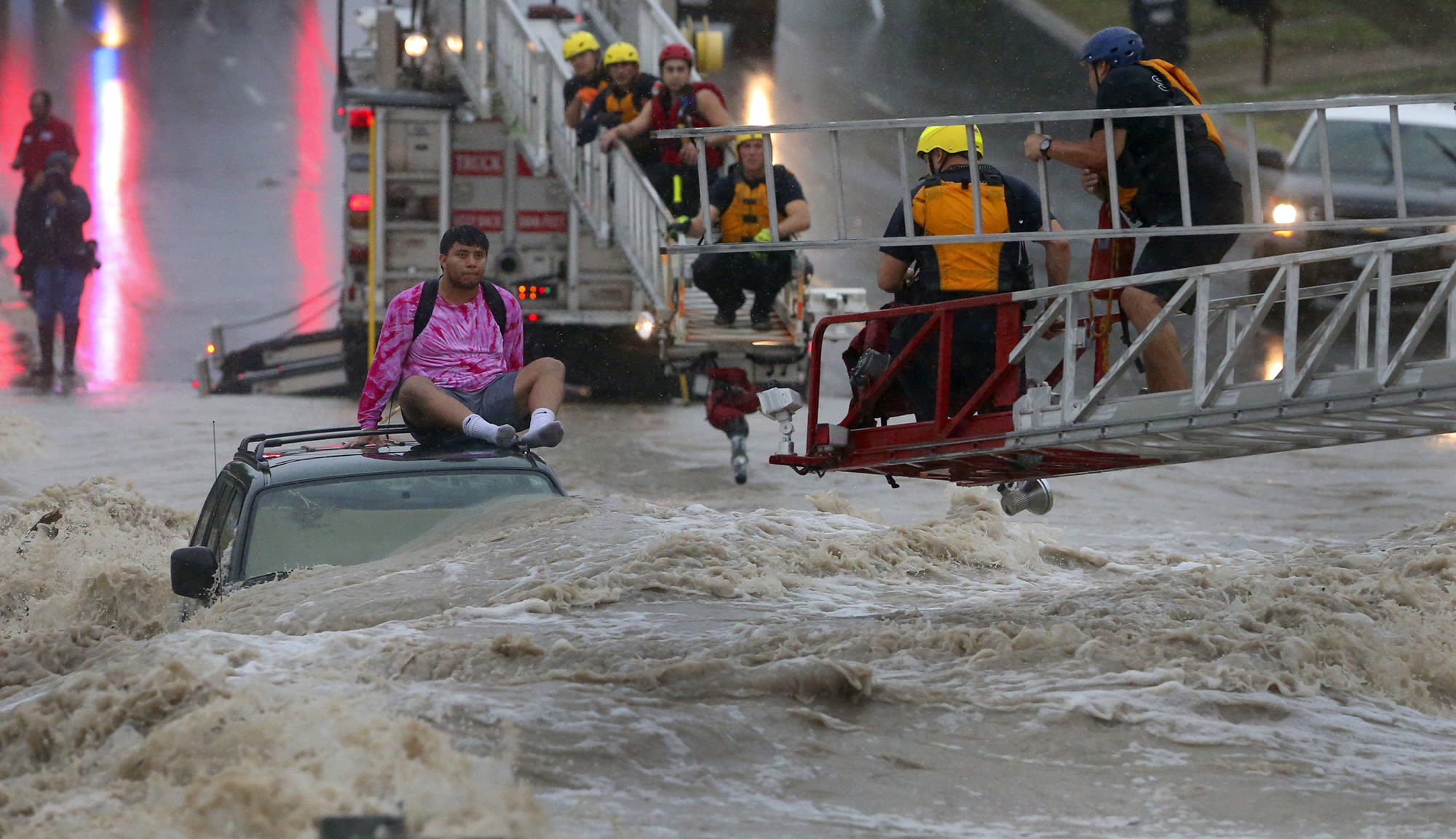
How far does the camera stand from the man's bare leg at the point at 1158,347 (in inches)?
255

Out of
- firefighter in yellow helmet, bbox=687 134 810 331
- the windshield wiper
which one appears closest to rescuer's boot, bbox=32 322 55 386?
firefighter in yellow helmet, bbox=687 134 810 331

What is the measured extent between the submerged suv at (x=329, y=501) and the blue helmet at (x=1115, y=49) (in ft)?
8.58

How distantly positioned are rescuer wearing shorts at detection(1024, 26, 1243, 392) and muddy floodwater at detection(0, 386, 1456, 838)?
1105mm

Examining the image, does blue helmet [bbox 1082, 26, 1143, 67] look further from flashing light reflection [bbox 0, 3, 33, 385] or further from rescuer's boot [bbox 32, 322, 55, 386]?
rescuer's boot [bbox 32, 322, 55, 386]

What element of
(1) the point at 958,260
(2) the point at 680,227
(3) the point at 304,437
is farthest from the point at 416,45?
(1) the point at 958,260

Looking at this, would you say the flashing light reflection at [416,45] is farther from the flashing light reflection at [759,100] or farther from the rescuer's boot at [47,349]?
the rescuer's boot at [47,349]

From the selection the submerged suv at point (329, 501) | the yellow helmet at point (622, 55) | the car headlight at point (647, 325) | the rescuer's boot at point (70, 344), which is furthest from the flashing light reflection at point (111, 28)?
the submerged suv at point (329, 501)

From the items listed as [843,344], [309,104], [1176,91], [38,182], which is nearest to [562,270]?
[843,344]

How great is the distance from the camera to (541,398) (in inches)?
298

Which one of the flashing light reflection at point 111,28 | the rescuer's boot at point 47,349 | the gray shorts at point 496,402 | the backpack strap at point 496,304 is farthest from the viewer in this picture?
the flashing light reflection at point 111,28

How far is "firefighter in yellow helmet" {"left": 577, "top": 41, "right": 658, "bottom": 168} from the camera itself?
13.3 m

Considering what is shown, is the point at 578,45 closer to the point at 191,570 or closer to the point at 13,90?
the point at 191,570

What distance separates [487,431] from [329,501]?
0.92 m

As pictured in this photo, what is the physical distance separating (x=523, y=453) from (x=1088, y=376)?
8.96ft
